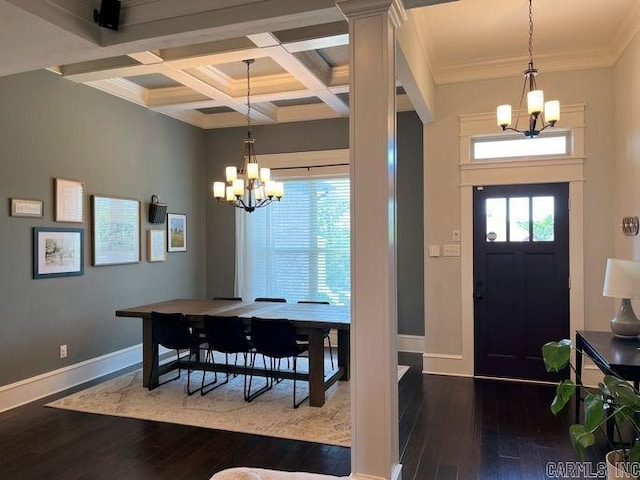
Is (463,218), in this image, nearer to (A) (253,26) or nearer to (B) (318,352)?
(B) (318,352)

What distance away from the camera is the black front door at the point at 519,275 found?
15.3 ft

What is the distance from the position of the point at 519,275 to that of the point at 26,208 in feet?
15.7

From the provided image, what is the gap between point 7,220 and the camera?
403 cm

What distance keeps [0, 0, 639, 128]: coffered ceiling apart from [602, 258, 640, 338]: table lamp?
2.07 m

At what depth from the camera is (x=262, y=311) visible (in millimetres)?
4680

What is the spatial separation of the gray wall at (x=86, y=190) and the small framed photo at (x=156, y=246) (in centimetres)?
9

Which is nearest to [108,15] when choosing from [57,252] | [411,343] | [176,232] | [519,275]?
[57,252]

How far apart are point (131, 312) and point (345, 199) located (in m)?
3.08

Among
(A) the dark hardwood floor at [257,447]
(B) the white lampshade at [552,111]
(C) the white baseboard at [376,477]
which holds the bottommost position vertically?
(A) the dark hardwood floor at [257,447]

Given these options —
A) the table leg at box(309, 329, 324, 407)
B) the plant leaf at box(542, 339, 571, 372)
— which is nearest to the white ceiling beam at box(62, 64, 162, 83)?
the table leg at box(309, 329, 324, 407)

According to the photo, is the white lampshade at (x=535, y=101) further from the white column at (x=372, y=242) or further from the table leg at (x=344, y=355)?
the table leg at (x=344, y=355)

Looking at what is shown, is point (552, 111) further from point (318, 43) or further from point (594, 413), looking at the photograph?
point (594, 413)

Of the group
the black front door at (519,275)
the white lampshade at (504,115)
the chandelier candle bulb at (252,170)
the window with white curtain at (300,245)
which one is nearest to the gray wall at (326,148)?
the window with white curtain at (300,245)

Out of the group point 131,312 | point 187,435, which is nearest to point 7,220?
point 131,312
